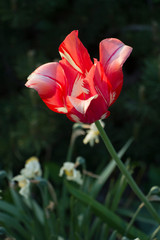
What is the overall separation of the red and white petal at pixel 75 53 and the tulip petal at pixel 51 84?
35 mm

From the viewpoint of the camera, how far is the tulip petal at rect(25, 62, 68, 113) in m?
0.77

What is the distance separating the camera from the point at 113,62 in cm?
77

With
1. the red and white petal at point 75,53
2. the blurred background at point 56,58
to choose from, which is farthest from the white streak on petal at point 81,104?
the blurred background at point 56,58

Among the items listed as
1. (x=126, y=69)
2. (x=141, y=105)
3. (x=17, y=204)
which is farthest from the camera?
(x=126, y=69)

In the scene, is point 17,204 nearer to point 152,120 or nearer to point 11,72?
point 152,120

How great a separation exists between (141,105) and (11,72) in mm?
768

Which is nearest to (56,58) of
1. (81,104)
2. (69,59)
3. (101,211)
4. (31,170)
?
(31,170)

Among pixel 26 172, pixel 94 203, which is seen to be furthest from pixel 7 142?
pixel 94 203

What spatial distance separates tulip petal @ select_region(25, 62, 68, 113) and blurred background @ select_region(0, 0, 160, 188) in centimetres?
79

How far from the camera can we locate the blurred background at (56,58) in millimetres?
1643

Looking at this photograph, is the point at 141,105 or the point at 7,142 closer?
the point at 141,105

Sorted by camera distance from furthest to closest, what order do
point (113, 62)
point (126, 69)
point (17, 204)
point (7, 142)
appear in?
point (126, 69) → point (7, 142) → point (17, 204) → point (113, 62)

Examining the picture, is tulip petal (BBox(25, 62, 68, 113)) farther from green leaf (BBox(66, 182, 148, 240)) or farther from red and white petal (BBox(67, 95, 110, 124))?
green leaf (BBox(66, 182, 148, 240))

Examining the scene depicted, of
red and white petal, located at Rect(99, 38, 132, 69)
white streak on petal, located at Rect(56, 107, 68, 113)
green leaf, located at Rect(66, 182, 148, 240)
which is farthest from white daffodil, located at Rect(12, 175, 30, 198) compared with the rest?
red and white petal, located at Rect(99, 38, 132, 69)
